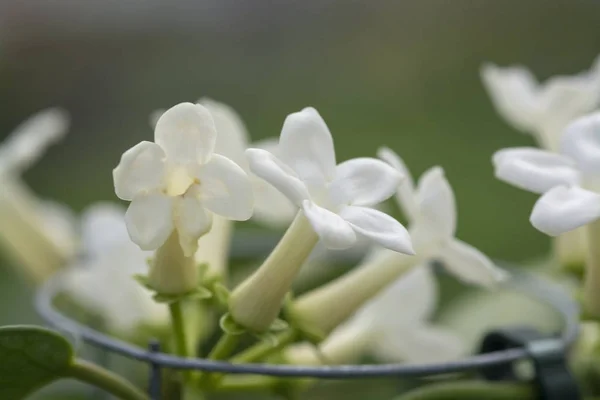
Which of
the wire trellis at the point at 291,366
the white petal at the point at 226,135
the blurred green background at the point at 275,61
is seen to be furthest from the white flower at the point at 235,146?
the blurred green background at the point at 275,61

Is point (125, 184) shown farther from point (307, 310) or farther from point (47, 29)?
point (47, 29)

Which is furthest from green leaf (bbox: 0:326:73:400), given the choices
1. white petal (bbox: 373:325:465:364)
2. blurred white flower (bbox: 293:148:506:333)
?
white petal (bbox: 373:325:465:364)

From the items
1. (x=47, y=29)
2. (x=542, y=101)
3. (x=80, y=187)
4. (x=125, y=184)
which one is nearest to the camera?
(x=125, y=184)

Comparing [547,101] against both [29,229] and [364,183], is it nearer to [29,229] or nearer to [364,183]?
[364,183]

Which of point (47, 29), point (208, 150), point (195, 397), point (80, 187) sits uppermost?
point (47, 29)

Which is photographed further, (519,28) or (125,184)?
(519,28)

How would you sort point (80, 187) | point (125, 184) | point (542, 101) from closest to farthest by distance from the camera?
point (125, 184) < point (542, 101) < point (80, 187)

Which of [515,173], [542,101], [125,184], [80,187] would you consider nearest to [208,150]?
[125,184]
